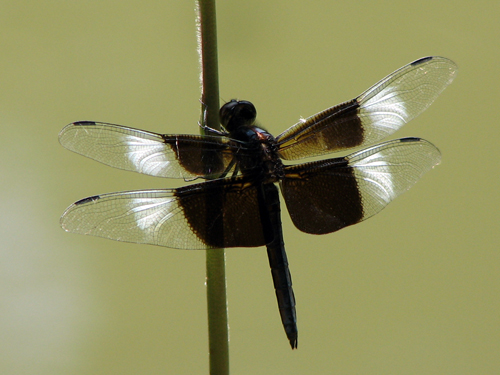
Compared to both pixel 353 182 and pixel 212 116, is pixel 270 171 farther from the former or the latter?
pixel 212 116

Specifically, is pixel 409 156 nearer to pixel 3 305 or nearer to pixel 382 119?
pixel 382 119

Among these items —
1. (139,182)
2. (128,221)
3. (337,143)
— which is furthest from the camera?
(139,182)

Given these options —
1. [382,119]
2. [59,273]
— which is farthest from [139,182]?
[382,119]

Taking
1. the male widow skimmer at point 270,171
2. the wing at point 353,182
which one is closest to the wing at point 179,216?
the male widow skimmer at point 270,171

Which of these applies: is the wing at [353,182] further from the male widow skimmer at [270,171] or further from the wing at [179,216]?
the wing at [179,216]

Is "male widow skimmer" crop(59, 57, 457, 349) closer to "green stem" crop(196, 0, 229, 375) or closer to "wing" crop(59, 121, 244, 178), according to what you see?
"wing" crop(59, 121, 244, 178)


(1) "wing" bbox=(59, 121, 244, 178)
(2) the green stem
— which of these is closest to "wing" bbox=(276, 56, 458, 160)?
(1) "wing" bbox=(59, 121, 244, 178)
